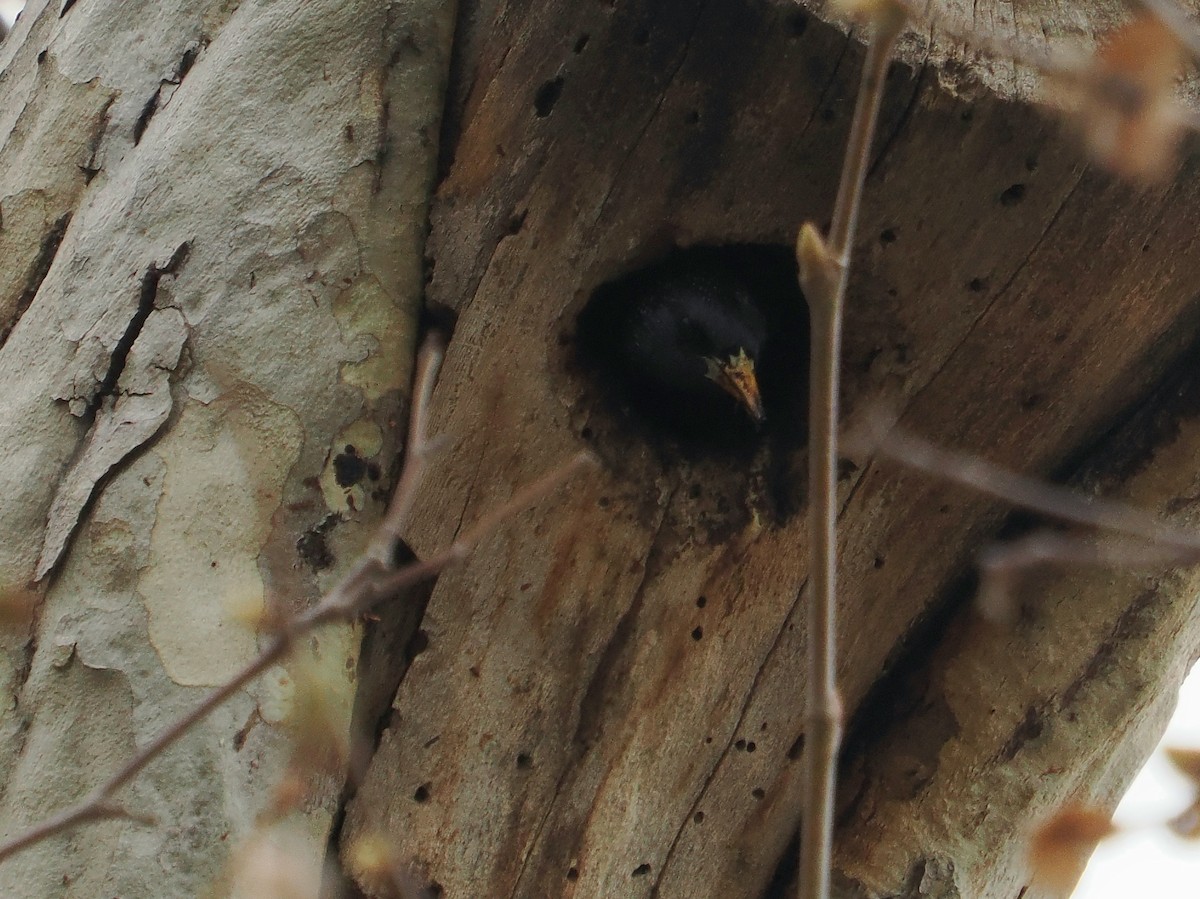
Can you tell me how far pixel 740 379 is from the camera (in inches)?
90.0

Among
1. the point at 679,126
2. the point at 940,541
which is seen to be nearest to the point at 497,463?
the point at 679,126

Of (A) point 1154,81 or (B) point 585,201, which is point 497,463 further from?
(A) point 1154,81

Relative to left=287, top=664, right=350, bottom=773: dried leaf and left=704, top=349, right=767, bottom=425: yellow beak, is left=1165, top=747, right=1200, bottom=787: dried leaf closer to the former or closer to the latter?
left=704, top=349, right=767, bottom=425: yellow beak

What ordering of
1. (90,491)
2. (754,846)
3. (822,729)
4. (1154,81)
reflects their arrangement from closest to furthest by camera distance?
(822,729) < (1154,81) < (90,491) < (754,846)

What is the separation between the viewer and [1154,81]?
1.23m

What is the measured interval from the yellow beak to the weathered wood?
178mm

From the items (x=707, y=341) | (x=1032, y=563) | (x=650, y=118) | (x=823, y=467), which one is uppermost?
(x=823, y=467)

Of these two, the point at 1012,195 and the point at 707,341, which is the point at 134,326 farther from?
the point at 1012,195

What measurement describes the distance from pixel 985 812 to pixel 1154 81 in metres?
1.27

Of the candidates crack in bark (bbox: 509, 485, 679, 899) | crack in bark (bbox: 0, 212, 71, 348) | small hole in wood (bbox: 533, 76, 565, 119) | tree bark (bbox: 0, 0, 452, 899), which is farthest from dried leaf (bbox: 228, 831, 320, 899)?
small hole in wood (bbox: 533, 76, 565, 119)

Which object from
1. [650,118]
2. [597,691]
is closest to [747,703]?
[597,691]

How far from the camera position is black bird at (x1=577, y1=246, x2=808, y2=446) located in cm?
221

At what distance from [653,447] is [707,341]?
0.40m

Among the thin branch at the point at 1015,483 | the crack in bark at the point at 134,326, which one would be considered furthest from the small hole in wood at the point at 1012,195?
the crack in bark at the point at 134,326
